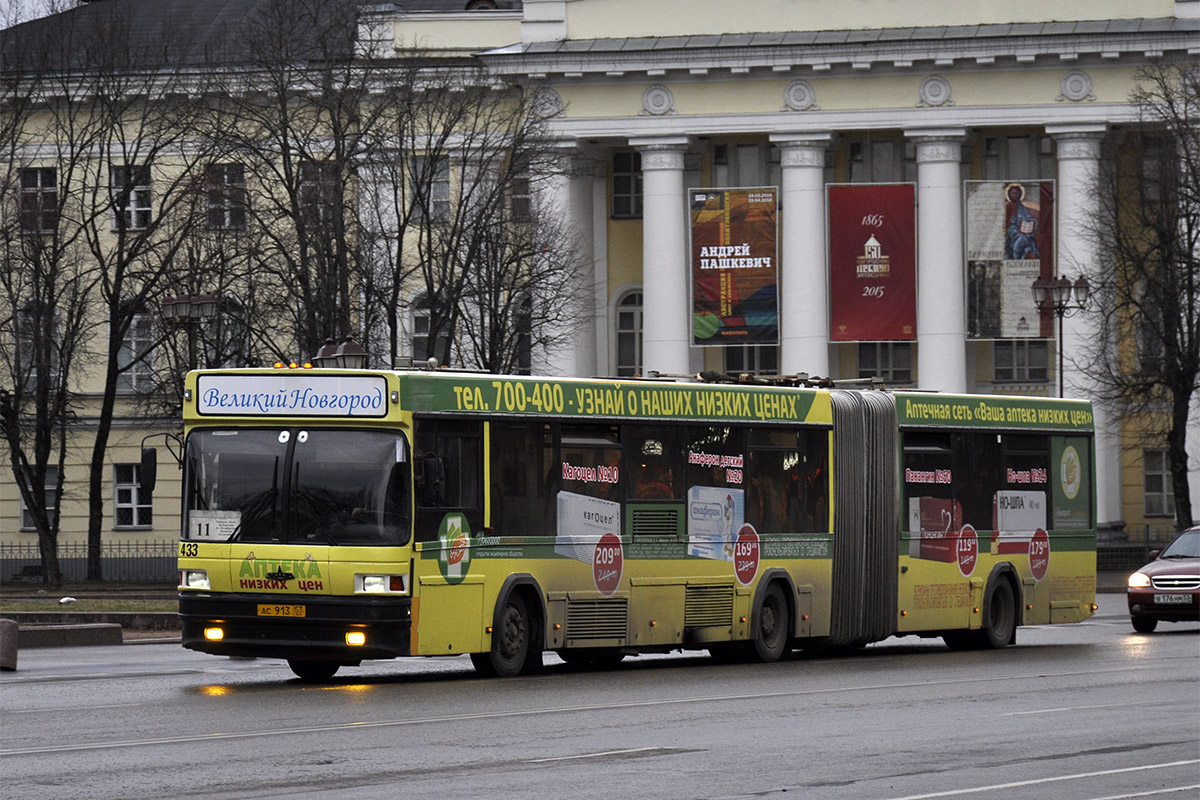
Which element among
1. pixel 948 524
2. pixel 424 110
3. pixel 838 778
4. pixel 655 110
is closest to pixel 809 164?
pixel 655 110

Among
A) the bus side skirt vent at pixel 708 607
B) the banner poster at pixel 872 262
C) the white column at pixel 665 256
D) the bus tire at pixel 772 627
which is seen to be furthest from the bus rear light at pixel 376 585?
the white column at pixel 665 256

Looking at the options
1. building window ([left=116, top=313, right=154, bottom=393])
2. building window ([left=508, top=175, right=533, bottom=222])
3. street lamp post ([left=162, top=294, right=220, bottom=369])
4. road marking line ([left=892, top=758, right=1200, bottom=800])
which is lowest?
road marking line ([left=892, top=758, right=1200, bottom=800])

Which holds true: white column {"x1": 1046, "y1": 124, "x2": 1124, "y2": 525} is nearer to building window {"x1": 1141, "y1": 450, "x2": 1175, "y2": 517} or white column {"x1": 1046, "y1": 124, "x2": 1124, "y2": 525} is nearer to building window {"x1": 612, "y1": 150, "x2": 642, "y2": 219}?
building window {"x1": 1141, "y1": 450, "x2": 1175, "y2": 517}

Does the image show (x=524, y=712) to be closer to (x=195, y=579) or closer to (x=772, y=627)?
(x=195, y=579)

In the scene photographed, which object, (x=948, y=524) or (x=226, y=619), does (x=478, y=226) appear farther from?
(x=226, y=619)

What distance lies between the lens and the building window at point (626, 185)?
6712 cm

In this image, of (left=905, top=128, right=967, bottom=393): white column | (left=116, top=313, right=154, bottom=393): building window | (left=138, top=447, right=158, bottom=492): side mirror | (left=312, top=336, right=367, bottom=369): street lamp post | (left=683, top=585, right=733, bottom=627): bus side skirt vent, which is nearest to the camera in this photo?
(left=138, top=447, right=158, bottom=492): side mirror

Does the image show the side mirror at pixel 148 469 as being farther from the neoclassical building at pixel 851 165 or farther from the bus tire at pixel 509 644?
the neoclassical building at pixel 851 165

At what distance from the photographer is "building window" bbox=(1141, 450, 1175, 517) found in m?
62.6

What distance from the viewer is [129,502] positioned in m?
63.3

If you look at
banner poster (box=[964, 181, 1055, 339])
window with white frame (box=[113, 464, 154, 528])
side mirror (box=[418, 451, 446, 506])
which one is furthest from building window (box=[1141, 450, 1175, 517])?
side mirror (box=[418, 451, 446, 506])

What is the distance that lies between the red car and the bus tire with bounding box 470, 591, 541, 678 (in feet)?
45.8

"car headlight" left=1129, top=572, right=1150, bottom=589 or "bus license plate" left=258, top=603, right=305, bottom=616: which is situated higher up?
"car headlight" left=1129, top=572, right=1150, bottom=589

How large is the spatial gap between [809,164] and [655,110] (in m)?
4.74
